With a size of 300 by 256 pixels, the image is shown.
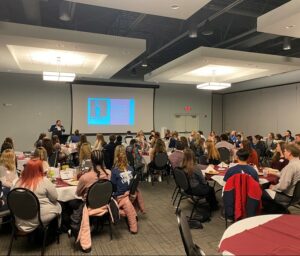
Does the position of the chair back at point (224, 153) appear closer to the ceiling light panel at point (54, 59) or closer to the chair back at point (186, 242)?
the ceiling light panel at point (54, 59)

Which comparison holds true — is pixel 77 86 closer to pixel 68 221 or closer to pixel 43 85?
pixel 43 85

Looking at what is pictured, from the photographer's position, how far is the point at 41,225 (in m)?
3.19

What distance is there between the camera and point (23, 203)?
3.05 m

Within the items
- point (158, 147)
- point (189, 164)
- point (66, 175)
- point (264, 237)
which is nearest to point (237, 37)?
point (158, 147)

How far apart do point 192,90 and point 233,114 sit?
2.82 meters

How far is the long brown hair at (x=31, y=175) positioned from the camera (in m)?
3.23

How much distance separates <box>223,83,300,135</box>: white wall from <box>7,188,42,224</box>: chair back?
11405mm

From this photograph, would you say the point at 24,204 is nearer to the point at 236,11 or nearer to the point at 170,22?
the point at 236,11

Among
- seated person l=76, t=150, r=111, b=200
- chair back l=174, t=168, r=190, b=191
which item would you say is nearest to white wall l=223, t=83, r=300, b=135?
chair back l=174, t=168, r=190, b=191

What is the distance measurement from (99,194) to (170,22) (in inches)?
246

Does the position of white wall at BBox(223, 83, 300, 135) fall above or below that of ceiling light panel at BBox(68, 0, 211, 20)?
below

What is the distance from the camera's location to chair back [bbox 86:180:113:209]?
3426 millimetres

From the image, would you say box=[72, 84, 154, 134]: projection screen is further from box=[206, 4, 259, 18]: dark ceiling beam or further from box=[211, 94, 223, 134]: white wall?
box=[206, 4, 259, 18]: dark ceiling beam

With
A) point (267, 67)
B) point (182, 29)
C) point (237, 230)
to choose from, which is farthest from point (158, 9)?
point (267, 67)
